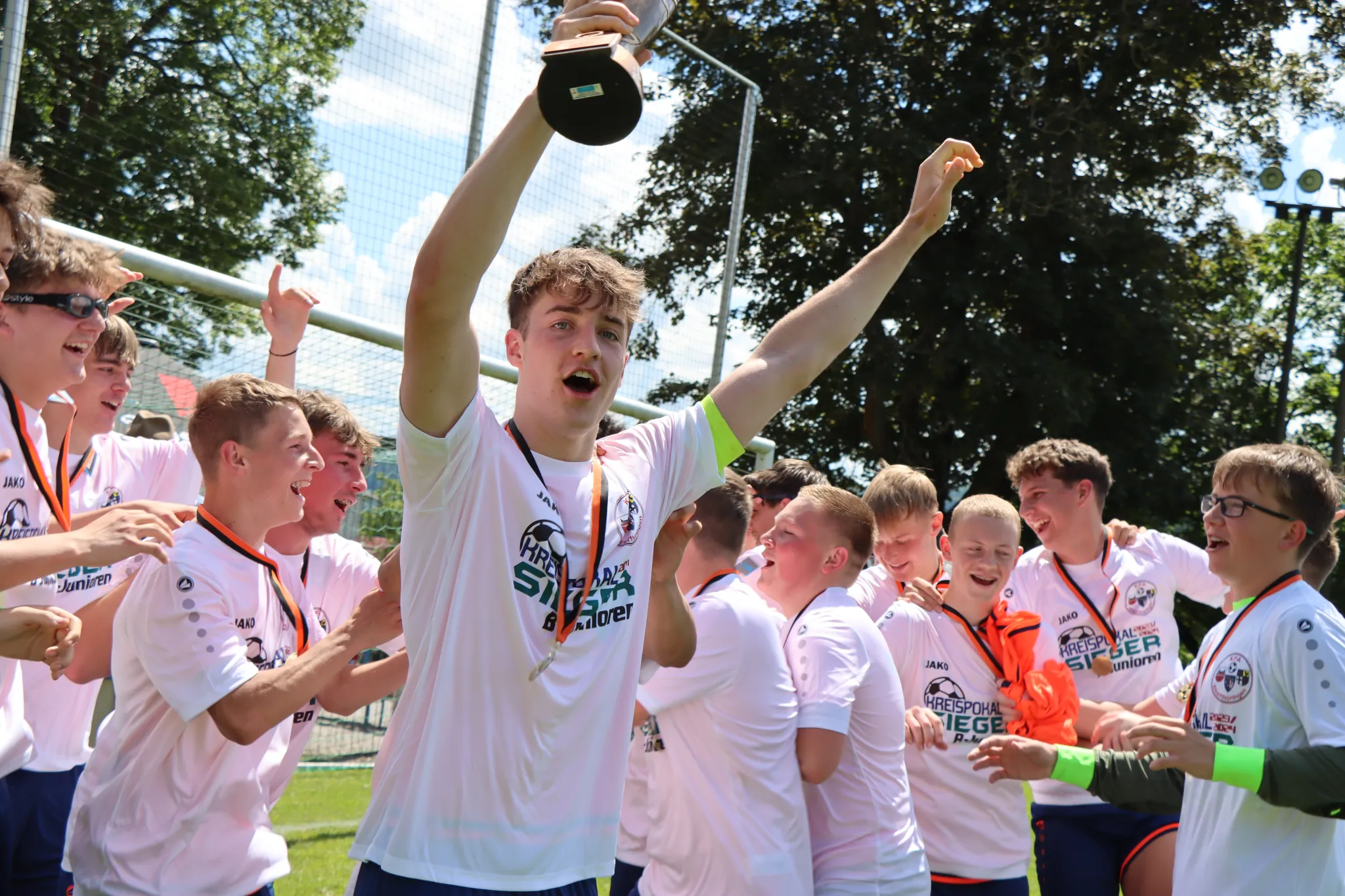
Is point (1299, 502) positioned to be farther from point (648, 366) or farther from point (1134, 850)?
point (648, 366)

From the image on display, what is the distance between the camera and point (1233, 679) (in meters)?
3.78

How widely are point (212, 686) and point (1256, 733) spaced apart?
10.6 ft

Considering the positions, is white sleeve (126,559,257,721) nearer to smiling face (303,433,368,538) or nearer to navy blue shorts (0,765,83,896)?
smiling face (303,433,368,538)

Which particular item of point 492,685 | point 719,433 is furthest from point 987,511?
point 492,685

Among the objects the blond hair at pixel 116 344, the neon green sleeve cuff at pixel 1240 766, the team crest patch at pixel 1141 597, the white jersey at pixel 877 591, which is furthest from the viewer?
the team crest patch at pixel 1141 597

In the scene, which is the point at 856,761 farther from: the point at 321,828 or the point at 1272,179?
the point at 1272,179

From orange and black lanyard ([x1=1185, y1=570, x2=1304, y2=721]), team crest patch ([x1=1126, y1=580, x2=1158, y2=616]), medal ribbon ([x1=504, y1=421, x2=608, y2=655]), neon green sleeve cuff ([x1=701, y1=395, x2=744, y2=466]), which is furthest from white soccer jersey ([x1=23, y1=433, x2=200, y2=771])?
team crest patch ([x1=1126, y1=580, x2=1158, y2=616])

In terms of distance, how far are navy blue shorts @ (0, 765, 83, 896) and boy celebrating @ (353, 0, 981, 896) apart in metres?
2.15

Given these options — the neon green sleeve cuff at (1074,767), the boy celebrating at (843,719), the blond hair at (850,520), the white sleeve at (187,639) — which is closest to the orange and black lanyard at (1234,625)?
the neon green sleeve cuff at (1074,767)

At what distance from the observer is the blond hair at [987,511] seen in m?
5.08

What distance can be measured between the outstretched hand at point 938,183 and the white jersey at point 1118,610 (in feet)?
11.3

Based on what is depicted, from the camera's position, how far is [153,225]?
8148 millimetres

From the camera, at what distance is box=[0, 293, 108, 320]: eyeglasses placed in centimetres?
357

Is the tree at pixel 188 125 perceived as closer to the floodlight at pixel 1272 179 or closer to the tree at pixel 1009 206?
the tree at pixel 1009 206
